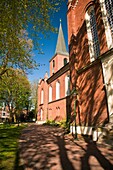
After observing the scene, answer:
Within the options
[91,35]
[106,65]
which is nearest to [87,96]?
[106,65]

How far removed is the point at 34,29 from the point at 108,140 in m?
8.87

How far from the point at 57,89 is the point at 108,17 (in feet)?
60.4

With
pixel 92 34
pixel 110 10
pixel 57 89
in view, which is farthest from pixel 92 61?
pixel 57 89

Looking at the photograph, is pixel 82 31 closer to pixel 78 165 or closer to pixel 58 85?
pixel 78 165

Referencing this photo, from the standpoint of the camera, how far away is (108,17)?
34.3 ft

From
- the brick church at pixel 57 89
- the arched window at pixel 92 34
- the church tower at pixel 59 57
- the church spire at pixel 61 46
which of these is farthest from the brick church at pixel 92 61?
the church spire at pixel 61 46

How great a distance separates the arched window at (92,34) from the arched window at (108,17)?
4.68 feet

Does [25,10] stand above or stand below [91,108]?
above

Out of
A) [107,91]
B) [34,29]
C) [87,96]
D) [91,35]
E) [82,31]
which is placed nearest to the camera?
[107,91]

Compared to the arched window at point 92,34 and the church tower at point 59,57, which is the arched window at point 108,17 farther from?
the church tower at point 59,57

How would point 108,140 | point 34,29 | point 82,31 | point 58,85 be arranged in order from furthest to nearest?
1. point 58,85
2. point 82,31
3. point 34,29
4. point 108,140

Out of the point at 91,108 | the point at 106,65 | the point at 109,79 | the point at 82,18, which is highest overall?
the point at 82,18

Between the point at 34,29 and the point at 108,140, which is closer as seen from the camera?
the point at 108,140

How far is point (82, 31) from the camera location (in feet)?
42.6
